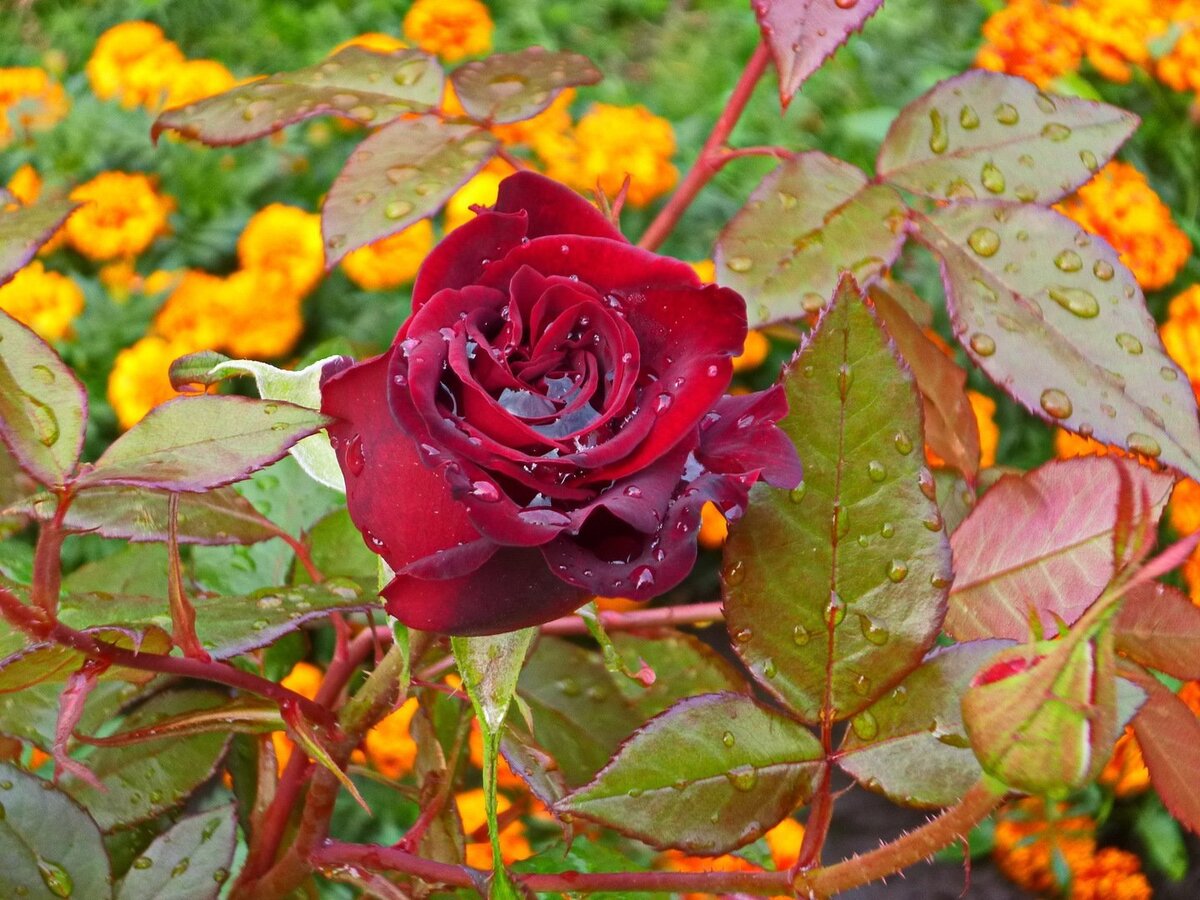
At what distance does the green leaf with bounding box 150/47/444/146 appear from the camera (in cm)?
58

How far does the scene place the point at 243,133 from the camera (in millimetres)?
572

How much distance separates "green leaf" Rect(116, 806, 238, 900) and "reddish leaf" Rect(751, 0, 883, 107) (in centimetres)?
41

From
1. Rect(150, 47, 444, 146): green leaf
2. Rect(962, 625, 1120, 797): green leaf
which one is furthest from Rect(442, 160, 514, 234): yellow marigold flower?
Rect(962, 625, 1120, 797): green leaf

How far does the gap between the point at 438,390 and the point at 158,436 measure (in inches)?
4.6

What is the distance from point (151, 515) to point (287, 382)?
11 cm

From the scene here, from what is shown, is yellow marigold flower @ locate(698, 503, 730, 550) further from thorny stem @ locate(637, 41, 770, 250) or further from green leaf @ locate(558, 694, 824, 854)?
green leaf @ locate(558, 694, 824, 854)

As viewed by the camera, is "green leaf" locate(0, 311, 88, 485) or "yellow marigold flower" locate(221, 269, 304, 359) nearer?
"green leaf" locate(0, 311, 88, 485)

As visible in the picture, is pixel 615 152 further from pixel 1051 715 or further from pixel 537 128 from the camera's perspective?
pixel 1051 715

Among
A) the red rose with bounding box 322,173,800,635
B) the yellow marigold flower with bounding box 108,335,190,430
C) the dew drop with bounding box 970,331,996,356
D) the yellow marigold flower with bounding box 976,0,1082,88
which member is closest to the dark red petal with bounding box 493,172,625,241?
the red rose with bounding box 322,173,800,635

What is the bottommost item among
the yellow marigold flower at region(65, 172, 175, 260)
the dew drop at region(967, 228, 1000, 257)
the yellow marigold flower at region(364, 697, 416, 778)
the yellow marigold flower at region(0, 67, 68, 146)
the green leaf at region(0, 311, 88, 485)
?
the yellow marigold flower at region(364, 697, 416, 778)

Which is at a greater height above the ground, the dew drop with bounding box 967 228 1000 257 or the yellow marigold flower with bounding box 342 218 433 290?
the dew drop with bounding box 967 228 1000 257

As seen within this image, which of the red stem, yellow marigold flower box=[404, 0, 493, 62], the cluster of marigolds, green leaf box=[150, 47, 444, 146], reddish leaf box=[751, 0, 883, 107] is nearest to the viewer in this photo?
the red stem

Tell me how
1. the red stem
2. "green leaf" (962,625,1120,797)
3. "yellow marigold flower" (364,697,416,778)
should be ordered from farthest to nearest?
"yellow marigold flower" (364,697,416,778) < the red stem < "green leaf" (962,625,1120,797)

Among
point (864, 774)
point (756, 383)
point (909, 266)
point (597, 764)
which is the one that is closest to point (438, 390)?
point (864, 774)
